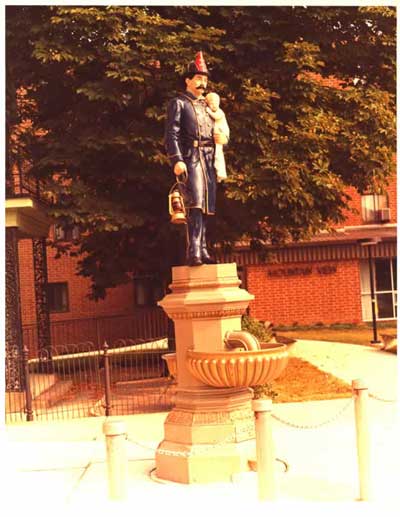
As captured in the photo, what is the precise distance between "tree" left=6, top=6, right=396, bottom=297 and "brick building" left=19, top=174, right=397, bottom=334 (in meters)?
9.81

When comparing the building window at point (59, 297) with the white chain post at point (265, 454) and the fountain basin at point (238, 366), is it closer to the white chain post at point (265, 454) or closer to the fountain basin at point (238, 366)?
the fountain basin at point (238, 366)

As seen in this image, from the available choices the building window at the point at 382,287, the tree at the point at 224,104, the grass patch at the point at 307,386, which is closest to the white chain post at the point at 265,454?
the grass patch at the point at 307,386

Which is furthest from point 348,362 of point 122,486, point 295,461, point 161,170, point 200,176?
point 122,486

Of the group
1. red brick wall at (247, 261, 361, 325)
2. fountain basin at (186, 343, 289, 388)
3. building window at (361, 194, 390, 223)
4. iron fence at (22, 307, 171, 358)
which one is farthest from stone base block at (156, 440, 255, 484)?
building window at (361, 194, 390, 223)

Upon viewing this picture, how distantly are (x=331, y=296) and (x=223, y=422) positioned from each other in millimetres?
20382

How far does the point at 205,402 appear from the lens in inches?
307

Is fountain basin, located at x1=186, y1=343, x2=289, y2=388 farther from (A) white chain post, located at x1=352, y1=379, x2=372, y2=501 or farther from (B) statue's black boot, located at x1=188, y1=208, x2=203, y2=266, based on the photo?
(B) statue's black boot, located at x1=188, y1=208, x2=203, y2=266

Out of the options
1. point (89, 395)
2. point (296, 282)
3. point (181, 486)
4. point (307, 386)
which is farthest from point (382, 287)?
point (181, 486)

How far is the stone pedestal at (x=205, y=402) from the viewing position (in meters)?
7.59

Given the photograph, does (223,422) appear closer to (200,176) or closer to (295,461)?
(295,461)

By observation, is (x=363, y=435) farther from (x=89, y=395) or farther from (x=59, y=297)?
(x=59, y=297)

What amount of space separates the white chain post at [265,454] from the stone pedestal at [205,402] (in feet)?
4.88

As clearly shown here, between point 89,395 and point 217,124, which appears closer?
point 217,124

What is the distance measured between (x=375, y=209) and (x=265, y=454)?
23.5 m
